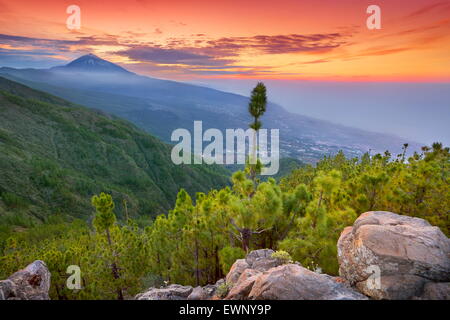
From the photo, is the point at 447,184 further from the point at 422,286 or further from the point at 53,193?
the point at 53,193

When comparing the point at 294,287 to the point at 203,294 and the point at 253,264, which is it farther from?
the point at 203,294

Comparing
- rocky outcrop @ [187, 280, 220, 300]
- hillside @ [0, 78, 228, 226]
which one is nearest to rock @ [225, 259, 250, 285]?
rocky outcrop @ [187, 280, 220, 300]

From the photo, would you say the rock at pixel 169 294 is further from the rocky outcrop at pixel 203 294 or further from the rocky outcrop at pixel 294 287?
the rocky outcrop at pixel 294 287

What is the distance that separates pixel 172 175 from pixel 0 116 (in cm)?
11444

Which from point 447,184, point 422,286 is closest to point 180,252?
point 422,286

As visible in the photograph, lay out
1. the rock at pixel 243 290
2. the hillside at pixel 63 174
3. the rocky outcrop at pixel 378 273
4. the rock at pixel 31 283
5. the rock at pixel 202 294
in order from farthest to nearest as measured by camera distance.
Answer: the hillside at pixel 63 174 → the rock at pixel 31 283 → the rock at pixel 202 294 → the rock at pixel 243 290 → the rocky outcrop at pixel 378 273

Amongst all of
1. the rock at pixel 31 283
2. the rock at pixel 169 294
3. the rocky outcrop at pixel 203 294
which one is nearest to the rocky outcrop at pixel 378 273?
the rocky outcrop at pixel 203 294

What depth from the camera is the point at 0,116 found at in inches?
6467

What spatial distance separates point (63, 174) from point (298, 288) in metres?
149

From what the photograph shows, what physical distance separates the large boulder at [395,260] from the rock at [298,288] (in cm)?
82

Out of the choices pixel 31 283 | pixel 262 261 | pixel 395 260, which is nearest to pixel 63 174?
pixel 31 283

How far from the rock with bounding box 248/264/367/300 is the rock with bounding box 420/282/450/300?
6.27 ft

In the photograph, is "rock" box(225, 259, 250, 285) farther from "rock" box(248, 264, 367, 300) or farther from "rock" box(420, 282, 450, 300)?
A: "rock" box(420, 282, 450, 300)

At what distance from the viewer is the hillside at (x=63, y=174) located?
107m
